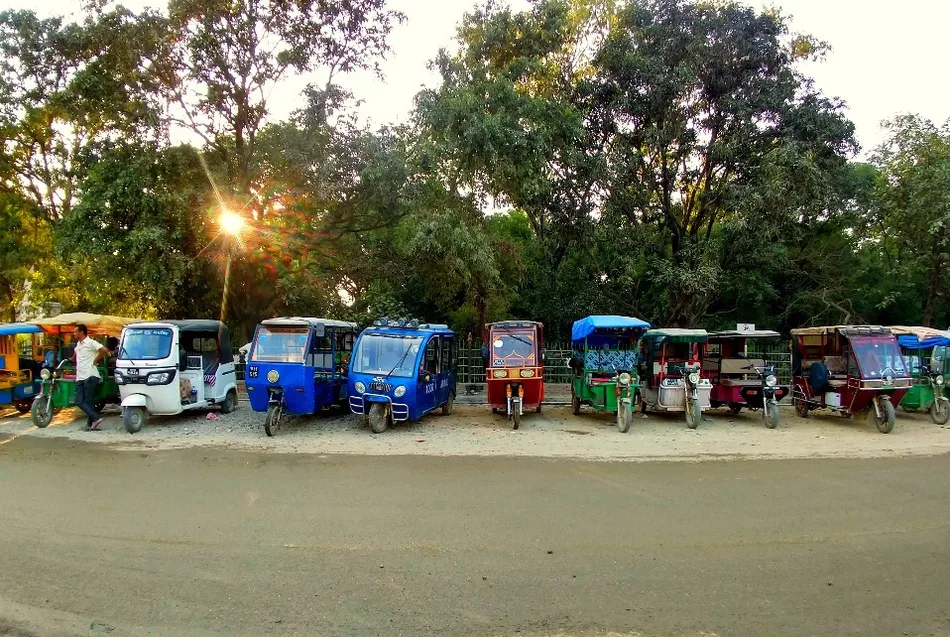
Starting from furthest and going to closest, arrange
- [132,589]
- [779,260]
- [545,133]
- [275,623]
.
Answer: [779,260]
[545,133]
[132,589]
[275,623]

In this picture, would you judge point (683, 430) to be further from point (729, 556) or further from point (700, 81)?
point (700, 81)

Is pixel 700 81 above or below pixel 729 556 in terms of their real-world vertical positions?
above

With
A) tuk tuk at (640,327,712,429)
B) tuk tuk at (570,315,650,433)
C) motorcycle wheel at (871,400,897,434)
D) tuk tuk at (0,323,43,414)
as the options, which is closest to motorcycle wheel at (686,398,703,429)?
tuk tuk at (640,327,712,429)

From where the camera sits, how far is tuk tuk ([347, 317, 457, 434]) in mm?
11531

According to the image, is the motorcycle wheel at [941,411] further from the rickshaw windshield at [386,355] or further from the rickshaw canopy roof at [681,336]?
the rickshaw windshield at [386,355]

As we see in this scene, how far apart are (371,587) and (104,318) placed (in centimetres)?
1284

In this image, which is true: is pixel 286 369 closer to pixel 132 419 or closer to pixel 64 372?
pixel 132 419

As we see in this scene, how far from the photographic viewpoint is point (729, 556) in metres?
5.10

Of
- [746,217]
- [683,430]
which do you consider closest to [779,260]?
[746,217]

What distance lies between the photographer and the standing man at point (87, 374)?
11.7m

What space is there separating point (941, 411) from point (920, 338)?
67.4 inches

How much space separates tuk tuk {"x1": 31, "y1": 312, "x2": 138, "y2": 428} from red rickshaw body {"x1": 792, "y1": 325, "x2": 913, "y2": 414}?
16013 mm

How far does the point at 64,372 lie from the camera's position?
12.8 meters

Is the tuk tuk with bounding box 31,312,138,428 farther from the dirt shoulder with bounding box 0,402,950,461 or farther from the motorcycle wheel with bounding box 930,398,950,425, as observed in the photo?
the motorcycle wheel with bounding box 930,398,950,425
